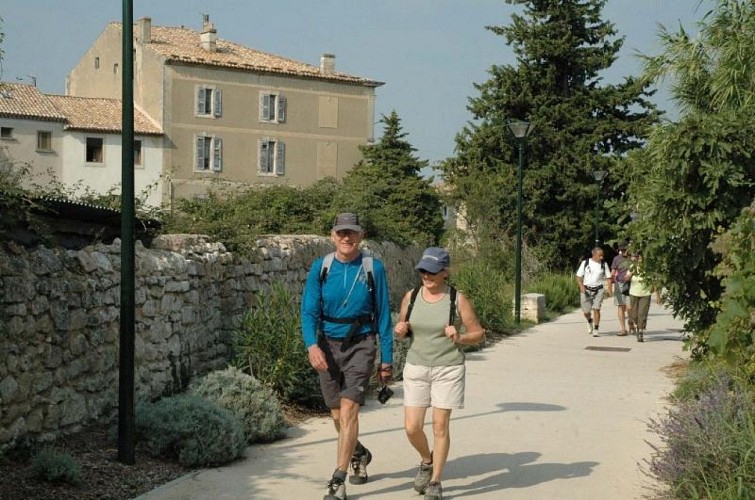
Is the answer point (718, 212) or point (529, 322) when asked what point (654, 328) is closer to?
point (529, 322)

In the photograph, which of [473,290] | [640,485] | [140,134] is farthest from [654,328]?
[140,134]

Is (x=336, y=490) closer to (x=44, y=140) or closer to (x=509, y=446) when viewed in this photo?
(x=509, y=446)

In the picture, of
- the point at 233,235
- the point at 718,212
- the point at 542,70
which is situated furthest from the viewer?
the point at 542,70

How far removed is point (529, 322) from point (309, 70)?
39730 mm

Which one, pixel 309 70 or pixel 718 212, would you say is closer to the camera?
pixel 718 212

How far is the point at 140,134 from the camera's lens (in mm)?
51688

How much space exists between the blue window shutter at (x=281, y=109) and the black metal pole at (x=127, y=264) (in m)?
50.4

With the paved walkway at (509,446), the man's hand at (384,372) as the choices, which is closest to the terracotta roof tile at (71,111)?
the paved walkway at (509,446)

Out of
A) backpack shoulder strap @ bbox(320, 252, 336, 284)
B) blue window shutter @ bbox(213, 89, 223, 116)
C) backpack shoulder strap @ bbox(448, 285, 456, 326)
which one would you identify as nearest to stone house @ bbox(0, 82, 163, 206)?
blue window shutter @ bbox(213, 89, 223, 116)

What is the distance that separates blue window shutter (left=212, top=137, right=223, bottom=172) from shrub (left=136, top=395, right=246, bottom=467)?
48.3 metres

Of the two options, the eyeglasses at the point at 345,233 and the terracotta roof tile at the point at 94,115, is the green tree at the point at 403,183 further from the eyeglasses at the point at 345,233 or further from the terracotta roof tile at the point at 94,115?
the eyeglasses at the point at 345,233

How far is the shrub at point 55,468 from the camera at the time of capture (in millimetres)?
6398

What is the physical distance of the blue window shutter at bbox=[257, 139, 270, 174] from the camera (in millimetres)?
57031

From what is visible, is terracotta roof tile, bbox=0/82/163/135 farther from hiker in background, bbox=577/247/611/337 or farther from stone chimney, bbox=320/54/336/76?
hiker in background, bbox=577/247/611/337
